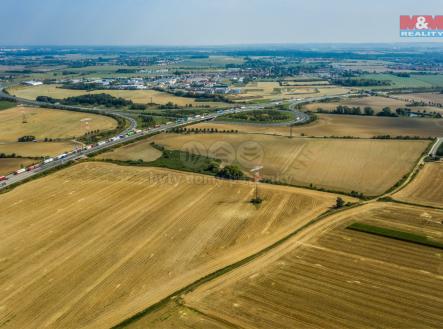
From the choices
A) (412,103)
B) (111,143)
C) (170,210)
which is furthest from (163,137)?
(412,103)

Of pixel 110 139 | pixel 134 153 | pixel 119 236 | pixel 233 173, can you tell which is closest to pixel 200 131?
pixel 134 153

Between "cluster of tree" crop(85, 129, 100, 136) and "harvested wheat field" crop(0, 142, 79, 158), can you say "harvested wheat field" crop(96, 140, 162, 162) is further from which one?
"cluster of tree" crop(85, 129, 100, 136)

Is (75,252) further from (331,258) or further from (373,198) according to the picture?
(373,198)

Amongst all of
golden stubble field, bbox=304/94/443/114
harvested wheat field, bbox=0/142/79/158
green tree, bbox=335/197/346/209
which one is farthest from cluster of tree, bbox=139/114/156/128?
green tree, bbox=335/197/346/209

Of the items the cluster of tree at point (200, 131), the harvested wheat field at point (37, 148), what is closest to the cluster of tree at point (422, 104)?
the cluster of tree at point (200, 131)

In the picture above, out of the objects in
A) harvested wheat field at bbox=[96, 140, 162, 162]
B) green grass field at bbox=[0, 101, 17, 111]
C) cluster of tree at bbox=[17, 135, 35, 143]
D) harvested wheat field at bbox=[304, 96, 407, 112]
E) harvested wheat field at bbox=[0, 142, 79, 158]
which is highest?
green grass field at bbox=[0, 101, 17, 111]

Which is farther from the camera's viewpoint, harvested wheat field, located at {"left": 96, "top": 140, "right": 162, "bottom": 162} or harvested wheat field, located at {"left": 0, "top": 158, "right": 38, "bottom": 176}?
harvested wheat field, located at {"left": 96, "top": 140, "right": 162, "bottom": 162}
